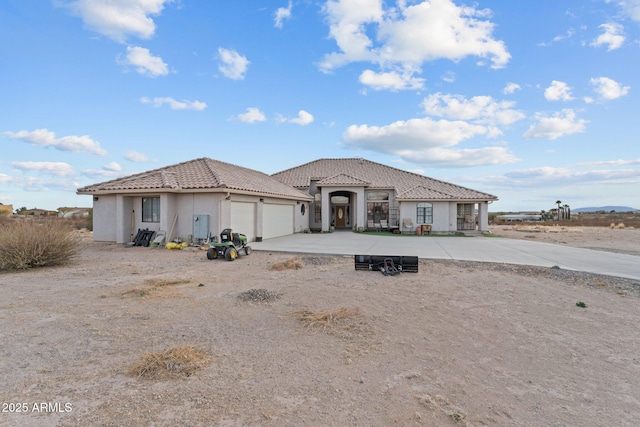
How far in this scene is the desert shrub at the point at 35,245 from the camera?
991 cm

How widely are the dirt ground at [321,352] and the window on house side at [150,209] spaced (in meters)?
8.12

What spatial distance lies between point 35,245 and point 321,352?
10.5 m

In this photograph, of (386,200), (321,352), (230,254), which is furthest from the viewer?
(386,200)

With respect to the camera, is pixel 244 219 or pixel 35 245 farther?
pixel 244 219

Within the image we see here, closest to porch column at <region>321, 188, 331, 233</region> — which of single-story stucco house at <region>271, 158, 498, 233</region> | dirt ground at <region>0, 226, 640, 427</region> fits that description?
single-story stucco house at <region>271, 158, 498, 233</region>

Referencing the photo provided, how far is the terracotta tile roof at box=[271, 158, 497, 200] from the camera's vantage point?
2517 cm

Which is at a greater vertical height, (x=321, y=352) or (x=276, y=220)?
(x=276, y=220)

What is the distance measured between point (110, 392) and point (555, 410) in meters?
4.53

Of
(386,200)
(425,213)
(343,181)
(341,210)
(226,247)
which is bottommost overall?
(226,247)

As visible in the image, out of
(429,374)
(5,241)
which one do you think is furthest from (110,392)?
(5,241)

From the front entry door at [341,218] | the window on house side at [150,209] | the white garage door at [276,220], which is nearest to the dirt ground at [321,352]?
the window on house side at [150,209]

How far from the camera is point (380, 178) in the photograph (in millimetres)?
29500

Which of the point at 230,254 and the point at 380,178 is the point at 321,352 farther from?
the point at 380,178

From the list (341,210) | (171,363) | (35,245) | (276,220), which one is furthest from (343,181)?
(171,363)
